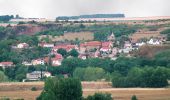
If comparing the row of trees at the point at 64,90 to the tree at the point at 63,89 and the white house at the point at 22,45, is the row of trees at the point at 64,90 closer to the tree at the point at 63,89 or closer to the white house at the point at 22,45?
the tree at the point at 63,89

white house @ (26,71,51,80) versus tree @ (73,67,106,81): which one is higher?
tree @ (73,67,106,81)

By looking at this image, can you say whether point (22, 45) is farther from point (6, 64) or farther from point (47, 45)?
point (6, 64)

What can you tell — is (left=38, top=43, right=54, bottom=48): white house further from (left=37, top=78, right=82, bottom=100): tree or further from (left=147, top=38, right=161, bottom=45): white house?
(left=37, top=78, right=82, bottom=100): tree

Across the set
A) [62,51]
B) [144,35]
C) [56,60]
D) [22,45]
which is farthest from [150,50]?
[144,35]

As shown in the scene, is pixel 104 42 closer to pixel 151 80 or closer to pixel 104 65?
pixel 104 65

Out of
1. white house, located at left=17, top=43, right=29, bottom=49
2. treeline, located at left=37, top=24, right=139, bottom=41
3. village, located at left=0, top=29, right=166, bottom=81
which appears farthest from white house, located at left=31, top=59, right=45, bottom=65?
treeline, located at left=37, top=24, right=139, bottom=41

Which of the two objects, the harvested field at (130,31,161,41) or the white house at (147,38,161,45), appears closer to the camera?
the white house at (147,38,161,45)

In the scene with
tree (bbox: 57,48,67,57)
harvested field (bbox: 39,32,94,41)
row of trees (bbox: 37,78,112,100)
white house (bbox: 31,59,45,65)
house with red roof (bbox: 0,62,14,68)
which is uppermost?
row of trees (bbox: 37,78,112,100)
